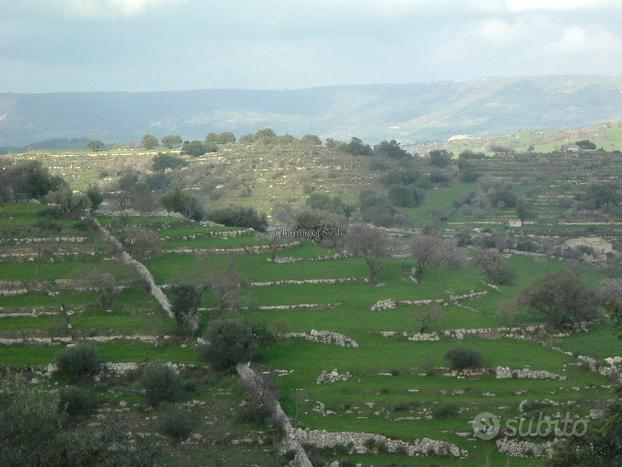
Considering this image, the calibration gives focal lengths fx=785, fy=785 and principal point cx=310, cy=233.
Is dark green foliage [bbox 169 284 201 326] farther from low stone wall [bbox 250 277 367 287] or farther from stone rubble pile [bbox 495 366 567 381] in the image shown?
stone rubble pile [bbox 495 366 567 381]

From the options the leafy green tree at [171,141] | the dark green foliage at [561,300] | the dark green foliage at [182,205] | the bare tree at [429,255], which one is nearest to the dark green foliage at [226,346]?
the dark green foliage at [561,300]

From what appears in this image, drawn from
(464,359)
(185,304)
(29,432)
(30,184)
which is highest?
(30,184)

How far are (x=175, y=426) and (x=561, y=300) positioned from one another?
22892 millimetres

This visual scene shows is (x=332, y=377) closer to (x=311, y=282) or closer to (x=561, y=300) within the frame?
(x=561, y=300)

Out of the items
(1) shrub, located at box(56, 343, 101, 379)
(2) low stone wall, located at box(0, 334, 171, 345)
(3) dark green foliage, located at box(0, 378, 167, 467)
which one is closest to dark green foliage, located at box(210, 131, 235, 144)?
(2) low stone wall, located at box(0, 334, 171, 345)

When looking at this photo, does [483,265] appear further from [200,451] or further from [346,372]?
[200,451]

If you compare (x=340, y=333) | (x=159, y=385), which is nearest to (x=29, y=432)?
(x=159, y=385)

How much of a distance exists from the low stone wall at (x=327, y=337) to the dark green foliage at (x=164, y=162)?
71.6m

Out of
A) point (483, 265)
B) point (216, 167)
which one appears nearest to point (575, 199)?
point (483, 265)

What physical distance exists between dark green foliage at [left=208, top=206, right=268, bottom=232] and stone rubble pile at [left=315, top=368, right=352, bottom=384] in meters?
34.7

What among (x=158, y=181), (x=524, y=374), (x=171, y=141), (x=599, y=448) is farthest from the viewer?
(x=171, y=141)

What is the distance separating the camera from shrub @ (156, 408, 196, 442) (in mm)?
26875

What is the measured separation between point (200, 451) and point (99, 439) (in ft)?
21.0

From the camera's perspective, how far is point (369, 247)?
54719 millimetres
